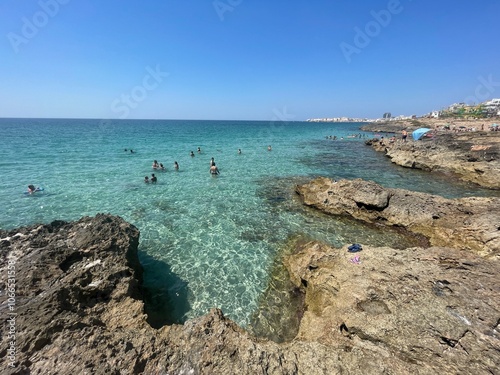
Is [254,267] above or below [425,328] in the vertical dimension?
below

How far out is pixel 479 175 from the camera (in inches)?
859

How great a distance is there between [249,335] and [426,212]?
1210cm

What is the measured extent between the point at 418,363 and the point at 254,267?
625cm

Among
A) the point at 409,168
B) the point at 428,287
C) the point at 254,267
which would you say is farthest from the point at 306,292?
the point at 409,168

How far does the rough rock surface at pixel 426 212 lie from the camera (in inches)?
390

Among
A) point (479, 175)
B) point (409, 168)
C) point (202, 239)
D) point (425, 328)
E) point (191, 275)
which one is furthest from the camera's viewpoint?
point (409, 168)

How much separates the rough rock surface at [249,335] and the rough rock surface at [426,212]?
3.92 metres

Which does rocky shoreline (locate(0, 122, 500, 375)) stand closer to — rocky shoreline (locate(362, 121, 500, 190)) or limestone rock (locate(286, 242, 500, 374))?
limestone rock (locate(286, 242, 500, 374))

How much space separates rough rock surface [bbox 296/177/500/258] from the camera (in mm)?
9914

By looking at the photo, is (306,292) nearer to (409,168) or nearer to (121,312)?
(121,312)

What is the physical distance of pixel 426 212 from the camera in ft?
39.9

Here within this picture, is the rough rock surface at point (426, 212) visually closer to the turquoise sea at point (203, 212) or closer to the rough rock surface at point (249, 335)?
the turquoise sea at point (203, 212)

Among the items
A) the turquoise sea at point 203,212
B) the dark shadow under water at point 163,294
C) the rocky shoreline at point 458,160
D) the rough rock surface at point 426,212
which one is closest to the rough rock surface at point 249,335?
the dark shadow under water at point 163,294

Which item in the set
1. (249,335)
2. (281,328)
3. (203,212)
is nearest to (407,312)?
(281,328)
